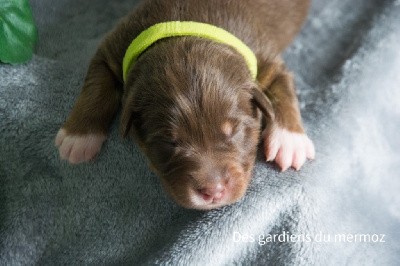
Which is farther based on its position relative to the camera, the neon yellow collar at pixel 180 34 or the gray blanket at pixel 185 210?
the neon yellow collar at pixel 180 34

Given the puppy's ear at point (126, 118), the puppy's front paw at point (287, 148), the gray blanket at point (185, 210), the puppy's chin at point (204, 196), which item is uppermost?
the puppy's ear at point (126, 118)

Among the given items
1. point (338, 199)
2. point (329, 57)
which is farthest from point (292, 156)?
point (329, 57)

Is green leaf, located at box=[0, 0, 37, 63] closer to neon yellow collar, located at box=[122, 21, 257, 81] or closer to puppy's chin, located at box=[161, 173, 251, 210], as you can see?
neon yellow collar, located at box=[122, 21, 257, 81]

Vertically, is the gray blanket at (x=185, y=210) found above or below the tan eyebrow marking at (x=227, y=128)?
below

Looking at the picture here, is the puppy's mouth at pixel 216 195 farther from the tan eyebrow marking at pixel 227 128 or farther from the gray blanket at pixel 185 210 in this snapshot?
the tan eyebrow marking at pixel 227 128

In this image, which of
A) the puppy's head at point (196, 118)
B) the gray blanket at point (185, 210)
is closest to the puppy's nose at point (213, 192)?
the puppy's head at point (196, 118)

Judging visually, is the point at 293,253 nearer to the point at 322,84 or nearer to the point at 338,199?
the point at 338,199

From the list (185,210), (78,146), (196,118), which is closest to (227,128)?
(196,118)

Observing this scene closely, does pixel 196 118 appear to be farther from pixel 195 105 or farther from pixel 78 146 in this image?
pixel 78 146
